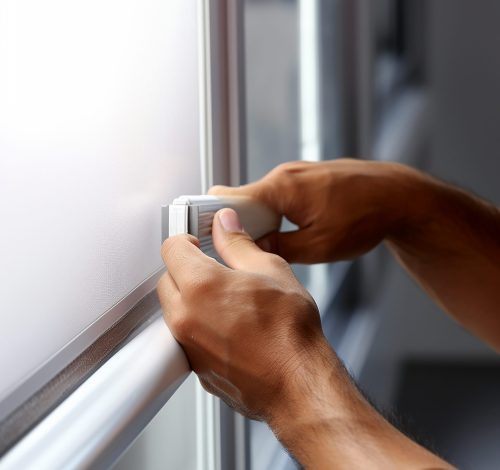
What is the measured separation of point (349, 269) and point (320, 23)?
23.9 inches

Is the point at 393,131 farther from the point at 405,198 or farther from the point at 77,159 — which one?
the point at 77,159

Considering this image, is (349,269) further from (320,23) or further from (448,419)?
(320,23)

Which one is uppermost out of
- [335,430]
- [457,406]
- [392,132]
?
[392,132]

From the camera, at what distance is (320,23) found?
1.64 metres

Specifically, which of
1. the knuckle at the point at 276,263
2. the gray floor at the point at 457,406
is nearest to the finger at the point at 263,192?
the knuckle at the point at 276,263

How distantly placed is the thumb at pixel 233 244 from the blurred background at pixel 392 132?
20.1 inches

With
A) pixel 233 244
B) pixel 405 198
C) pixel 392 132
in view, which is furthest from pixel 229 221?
pixel 392 132

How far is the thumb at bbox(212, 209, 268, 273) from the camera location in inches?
20.6

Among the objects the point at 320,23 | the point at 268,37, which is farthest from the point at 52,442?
the point at 320,23

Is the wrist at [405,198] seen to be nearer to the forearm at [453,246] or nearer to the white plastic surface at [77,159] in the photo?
the forearm at [453,246]

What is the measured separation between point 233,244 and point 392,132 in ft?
5.06

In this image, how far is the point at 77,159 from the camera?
1.36ft

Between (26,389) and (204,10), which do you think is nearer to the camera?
(26,389)

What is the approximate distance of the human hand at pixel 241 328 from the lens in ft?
1.48
